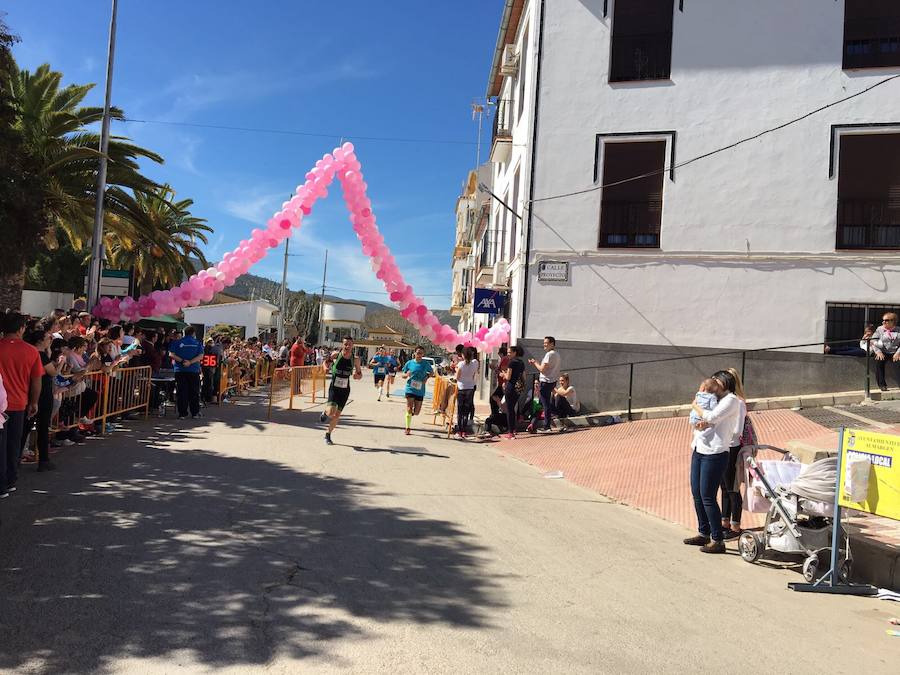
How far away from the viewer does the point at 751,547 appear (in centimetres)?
A: 581

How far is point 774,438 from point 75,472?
9835 millimetres

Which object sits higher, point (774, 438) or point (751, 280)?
point (751, 280)

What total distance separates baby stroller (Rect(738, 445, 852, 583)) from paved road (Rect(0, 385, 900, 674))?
0.29 meters

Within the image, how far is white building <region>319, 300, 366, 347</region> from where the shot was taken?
291ft

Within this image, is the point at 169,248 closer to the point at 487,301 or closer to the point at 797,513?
the point at 487,301

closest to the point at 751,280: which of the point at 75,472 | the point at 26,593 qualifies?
the point at 75,472

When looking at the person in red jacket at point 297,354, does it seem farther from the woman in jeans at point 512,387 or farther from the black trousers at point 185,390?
the woman in jeans at point 512,387

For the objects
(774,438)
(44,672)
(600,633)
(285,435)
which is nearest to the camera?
(44,672)

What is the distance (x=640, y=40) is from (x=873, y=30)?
499cm

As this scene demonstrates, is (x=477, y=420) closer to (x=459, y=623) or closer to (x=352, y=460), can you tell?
(x=352, y=460)

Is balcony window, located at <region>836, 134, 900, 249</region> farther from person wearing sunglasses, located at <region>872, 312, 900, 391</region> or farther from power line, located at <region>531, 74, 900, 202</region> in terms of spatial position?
person wearing sunglasses, located at <region>872, 312, 900, 391</region>

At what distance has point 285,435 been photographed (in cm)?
1130

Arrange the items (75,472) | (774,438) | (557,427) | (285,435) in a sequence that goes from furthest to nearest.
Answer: (557,427), (285,435), (774,438), (75,472)

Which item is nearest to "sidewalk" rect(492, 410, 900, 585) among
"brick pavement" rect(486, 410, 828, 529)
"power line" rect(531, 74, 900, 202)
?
"brick pavement" rect(486, 410, 828, 529)
